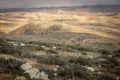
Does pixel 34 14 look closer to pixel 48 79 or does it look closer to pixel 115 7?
pixel 115 7

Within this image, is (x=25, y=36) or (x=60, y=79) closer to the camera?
(x=60, y=79)

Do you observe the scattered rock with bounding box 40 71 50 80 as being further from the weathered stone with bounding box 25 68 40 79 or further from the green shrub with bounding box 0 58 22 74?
the green shrub with bounding box 0 58 22 74

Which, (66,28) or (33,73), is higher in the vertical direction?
(33,73)

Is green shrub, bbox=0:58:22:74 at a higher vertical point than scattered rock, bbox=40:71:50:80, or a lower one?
higher

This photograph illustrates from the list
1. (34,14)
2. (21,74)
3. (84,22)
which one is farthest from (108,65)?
(34,14)

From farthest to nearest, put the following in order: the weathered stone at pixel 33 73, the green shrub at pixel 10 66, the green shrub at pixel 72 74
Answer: the green shrub at pixel 72 74 → the green shrub at pixel 10 66 → the weathered stone at pixel 33 73

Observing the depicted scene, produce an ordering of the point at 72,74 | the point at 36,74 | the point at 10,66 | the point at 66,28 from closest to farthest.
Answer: the point at 36,74 → the point at 72,74 → the point at 10,66 → the point at 66,28

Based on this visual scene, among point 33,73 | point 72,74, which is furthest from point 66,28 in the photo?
point 33,73

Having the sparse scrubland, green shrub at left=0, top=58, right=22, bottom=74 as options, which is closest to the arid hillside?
the sparse scrubland

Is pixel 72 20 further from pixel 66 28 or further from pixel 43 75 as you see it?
pixel 43 75

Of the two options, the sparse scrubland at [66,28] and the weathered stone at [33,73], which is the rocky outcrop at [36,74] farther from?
the sparse scrubland at [66,28]

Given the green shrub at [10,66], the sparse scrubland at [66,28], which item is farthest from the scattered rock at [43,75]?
the sparse scrubland at [66,28]
